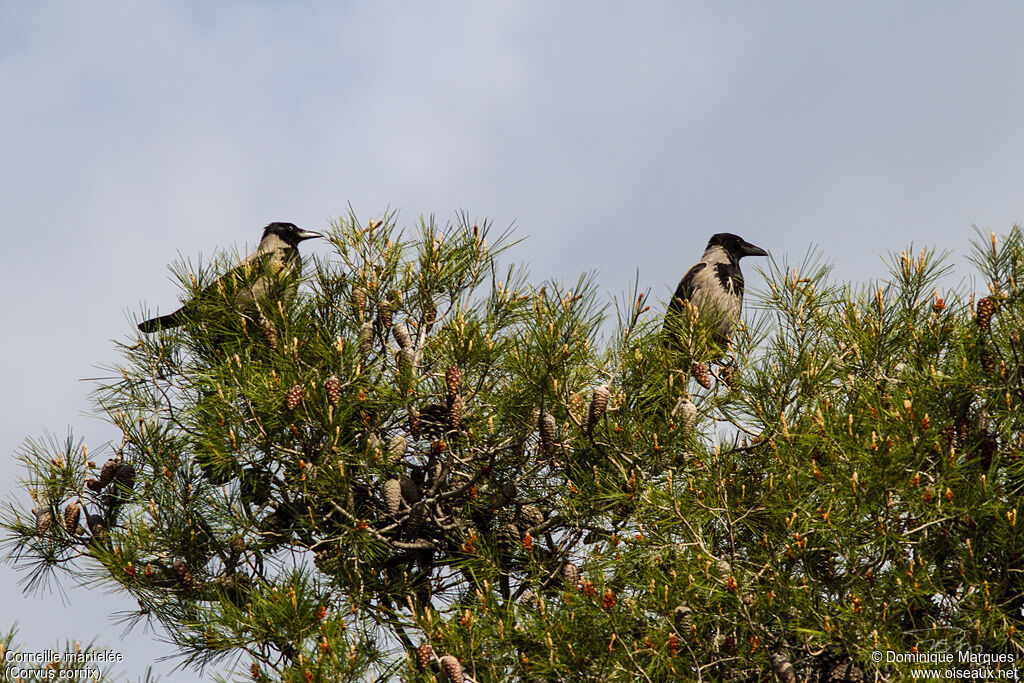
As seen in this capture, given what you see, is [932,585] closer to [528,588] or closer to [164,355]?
[528,588]

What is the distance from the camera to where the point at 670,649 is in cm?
353

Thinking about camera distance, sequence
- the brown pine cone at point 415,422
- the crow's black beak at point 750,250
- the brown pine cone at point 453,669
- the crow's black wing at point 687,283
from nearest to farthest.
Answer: the brown pine cone at point 453,669 < the brown pine cone at point 415,422 < the crow's black wing at point 687,283 < the crow's black beak at point 750,250

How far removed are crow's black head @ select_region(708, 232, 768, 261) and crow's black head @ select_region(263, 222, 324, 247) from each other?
9.38ft

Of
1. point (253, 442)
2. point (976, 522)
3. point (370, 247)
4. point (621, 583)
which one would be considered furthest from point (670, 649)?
point (370, 247)

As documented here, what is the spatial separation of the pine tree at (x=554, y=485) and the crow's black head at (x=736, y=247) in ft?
8.54

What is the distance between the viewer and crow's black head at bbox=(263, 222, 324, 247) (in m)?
6.76

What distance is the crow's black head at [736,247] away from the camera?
730 centimetres

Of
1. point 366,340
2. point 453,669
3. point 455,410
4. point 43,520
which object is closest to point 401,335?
point 366,340

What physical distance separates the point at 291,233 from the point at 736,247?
3.10 m

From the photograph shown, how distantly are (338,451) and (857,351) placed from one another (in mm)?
2242

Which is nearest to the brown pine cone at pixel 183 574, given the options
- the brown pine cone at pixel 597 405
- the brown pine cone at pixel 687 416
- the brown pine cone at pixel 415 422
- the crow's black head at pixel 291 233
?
the brown pine cone at pixel 415 422

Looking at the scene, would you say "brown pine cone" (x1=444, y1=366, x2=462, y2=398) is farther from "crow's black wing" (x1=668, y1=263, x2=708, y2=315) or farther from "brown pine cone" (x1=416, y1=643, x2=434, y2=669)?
"crow's black wing" (x1=668, y1=263, x2=708, y2=315)

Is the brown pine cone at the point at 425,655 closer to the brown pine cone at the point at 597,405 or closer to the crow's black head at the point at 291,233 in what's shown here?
the brown pine cone at the point at 597,405

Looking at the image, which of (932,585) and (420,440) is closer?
(932,585)
